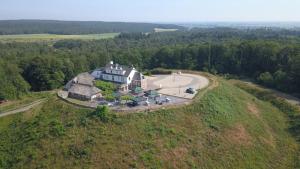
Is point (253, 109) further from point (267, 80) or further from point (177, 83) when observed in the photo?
point (267, 80)

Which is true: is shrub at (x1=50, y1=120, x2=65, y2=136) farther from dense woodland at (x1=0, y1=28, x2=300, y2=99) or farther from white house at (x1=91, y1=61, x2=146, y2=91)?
dense woodland at (x1=0, y1=28, x2=300, y2=99)

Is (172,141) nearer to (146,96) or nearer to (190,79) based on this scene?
(146,96)

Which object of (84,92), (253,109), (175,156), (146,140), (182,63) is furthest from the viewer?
(182,63)

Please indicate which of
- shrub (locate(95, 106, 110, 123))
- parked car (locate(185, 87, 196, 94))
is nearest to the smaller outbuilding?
shrub (locate(95, 106, 110, 123))

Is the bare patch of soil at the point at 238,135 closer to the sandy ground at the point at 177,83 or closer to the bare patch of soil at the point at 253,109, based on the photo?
the bare patch of soil at the point at 253,109

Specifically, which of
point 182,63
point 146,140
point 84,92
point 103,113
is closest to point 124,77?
point 84,92

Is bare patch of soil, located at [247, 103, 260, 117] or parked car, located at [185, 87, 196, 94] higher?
parked car, located at [185, 87, 196, 94]
